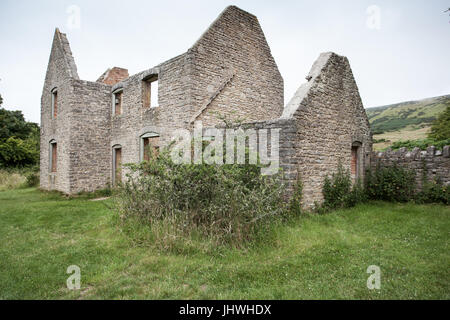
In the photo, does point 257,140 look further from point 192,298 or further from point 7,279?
point 7,279

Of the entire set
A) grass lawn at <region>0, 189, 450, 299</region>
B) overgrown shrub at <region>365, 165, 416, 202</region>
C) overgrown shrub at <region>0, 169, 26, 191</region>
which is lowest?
grass lawn at <region>0, 189, 450, 299</region>

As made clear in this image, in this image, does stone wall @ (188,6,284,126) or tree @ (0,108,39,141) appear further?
tree @ (0,108,39,141)

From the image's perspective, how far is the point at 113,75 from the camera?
49.1ft

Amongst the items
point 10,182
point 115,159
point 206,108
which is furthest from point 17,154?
point 206,108

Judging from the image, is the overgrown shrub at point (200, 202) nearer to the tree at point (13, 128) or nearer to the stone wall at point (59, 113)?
the stone wall at point (59, 113)

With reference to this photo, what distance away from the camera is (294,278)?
12.5ft

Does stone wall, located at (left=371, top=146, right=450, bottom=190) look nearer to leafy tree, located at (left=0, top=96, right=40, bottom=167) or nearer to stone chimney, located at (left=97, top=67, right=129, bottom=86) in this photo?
stone chimney, located at (left=97, top=67, right=129, bottom=86)

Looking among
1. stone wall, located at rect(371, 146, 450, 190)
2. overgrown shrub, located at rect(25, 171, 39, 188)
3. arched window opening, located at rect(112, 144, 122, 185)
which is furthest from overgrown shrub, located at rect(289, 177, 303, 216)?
overgrown shrub, located at rect(25, 171, 39, 188)

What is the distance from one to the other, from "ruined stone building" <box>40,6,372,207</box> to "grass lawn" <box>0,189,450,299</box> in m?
1.98

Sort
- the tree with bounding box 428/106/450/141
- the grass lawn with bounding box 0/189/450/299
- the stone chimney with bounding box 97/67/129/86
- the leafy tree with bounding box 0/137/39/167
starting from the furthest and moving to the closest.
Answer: the tree with bounding box 428/106/450/141
the leafy tree with bounding box 0/137/39/167
the stone chimney with bounding box 97/67/129/86
the grass lawn with bounding box 0/189/450/299

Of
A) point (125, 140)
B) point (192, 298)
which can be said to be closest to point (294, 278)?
point (192, 298)

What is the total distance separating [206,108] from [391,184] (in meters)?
7.15

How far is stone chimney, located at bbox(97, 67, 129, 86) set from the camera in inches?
578

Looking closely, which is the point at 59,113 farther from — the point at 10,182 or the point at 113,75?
the point at 10,182
